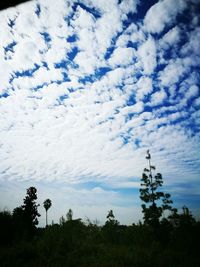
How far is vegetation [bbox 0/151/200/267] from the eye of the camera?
17.7 m

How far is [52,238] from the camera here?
2669cm

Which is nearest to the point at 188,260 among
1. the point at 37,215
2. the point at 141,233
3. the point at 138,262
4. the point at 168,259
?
the point at 168,259

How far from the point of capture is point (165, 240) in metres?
26.2

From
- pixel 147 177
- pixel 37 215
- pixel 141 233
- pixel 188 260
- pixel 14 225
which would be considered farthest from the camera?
pixel 37 215

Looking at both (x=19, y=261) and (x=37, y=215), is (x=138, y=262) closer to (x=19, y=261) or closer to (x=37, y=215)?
(x=19, y=261)

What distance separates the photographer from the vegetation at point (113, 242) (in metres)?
17.7

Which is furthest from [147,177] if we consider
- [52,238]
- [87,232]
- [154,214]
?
[52,238]

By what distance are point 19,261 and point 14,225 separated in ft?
48.0

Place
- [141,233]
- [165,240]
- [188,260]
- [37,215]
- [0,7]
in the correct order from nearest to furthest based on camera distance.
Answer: [0,7] < [188,260] < [165,240] < [141,233] < [37,215]

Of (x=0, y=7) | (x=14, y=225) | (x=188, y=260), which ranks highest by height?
(x=0, y=7)

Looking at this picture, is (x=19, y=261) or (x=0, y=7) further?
(x=19, y=261)

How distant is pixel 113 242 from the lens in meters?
31.4

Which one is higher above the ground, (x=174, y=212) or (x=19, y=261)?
(x=174, y=212)

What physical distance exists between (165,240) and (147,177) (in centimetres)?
889
